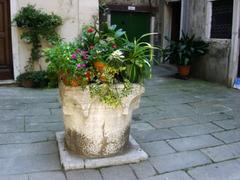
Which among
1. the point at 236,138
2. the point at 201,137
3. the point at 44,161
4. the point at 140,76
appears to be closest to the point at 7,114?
the point at 44,161

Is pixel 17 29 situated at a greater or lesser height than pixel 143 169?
greater

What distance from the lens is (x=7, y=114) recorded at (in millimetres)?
A: 4434

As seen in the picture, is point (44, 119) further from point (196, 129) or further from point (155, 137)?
point (196, 129)

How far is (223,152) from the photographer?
3.20 meters

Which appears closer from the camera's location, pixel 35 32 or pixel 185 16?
pixel 35 32

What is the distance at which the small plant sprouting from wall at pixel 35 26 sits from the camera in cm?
611

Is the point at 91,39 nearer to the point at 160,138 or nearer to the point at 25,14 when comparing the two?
the point at 160,138

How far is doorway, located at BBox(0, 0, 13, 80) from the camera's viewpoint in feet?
20.8

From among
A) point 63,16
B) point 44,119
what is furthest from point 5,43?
point 44,119

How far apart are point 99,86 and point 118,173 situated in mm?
765

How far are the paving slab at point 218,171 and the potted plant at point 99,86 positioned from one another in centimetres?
72

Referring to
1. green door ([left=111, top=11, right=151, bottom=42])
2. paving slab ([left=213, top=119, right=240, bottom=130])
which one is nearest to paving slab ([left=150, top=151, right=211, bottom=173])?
paving slab ([left=213, top=119, right=240, bottom=130])

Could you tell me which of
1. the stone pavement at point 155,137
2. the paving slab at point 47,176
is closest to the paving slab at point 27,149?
the stone pavement at point 155,137

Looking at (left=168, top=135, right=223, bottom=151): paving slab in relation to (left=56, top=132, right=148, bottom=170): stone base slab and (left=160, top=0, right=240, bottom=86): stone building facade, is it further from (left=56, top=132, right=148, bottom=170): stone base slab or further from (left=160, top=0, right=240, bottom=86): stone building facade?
(left=160, top=0, right=240, bottom=86): stone building facade
